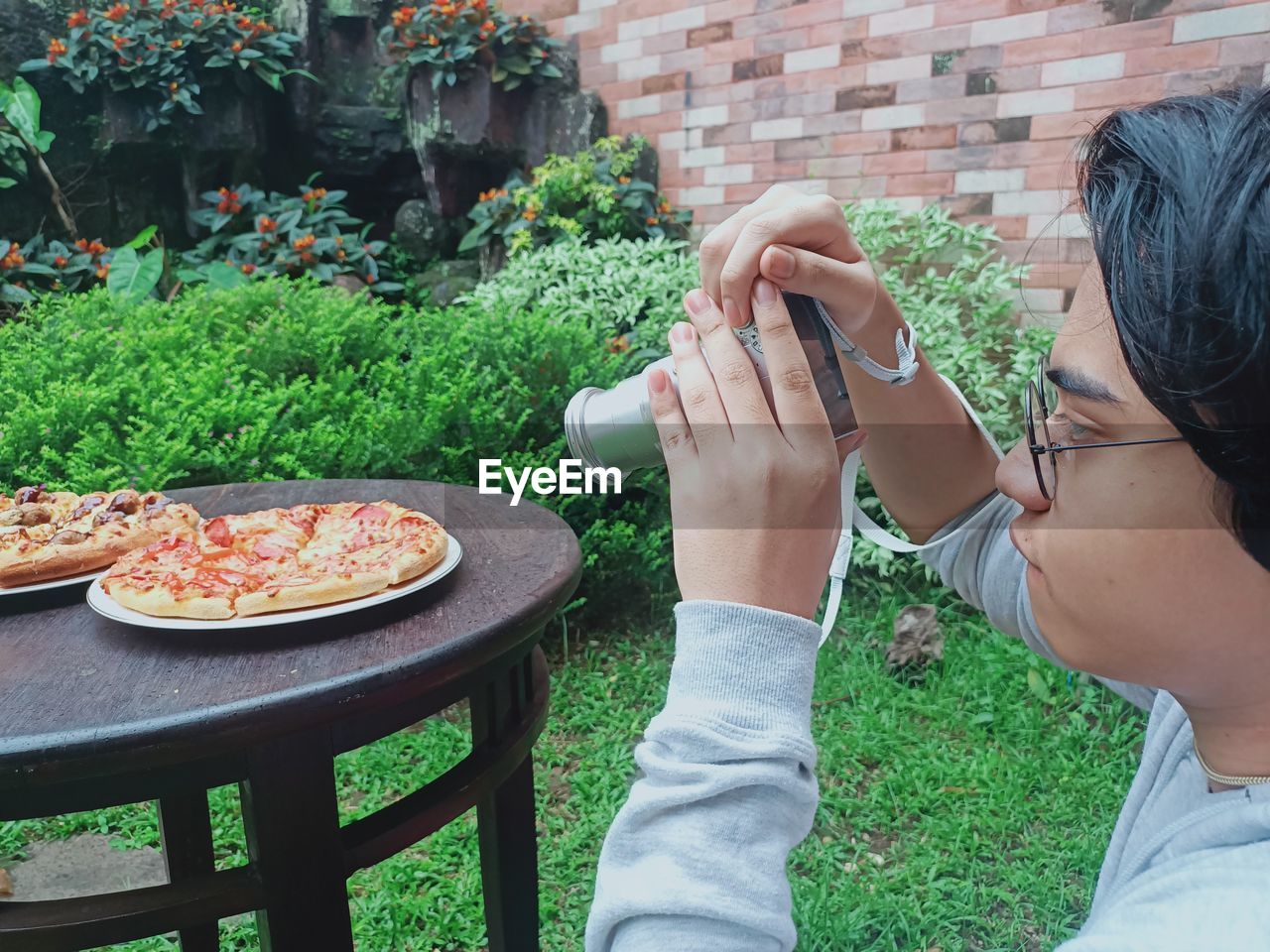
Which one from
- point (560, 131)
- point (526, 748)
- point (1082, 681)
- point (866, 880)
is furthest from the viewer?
point (560, 131)

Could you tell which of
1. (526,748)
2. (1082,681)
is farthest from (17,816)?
(1082,681)

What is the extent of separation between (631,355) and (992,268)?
59.1 inches

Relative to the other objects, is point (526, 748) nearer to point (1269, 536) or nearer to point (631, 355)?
point (1269, 536)

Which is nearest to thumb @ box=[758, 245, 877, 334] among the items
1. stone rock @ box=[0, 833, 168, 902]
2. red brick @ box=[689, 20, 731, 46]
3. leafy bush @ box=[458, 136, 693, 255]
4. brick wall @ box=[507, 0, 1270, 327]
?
brick wall @ box=[507, 0, 1270, 327]

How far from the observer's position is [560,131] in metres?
5.54

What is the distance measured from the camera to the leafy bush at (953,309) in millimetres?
3266

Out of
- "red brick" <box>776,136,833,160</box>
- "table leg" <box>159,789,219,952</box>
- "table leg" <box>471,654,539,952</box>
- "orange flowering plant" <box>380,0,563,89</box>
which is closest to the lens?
"table leg" <box>471,654,539,952</box>

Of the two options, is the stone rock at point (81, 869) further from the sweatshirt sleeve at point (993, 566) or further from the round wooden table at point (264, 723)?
the sweatshirt sleeve at point (993, 566)

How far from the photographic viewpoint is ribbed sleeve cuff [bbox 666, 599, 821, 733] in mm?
748

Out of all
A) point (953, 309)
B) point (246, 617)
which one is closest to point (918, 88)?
point (953, 309)

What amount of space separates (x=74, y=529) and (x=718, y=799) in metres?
1.22

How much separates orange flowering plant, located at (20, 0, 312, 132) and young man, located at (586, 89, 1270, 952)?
6242 mm

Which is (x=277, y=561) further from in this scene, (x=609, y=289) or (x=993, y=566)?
(x=609, y=289)

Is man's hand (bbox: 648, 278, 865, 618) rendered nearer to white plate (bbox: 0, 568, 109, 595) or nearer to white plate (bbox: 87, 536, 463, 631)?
white plate (bbox: 87, 536, 463, 631)
